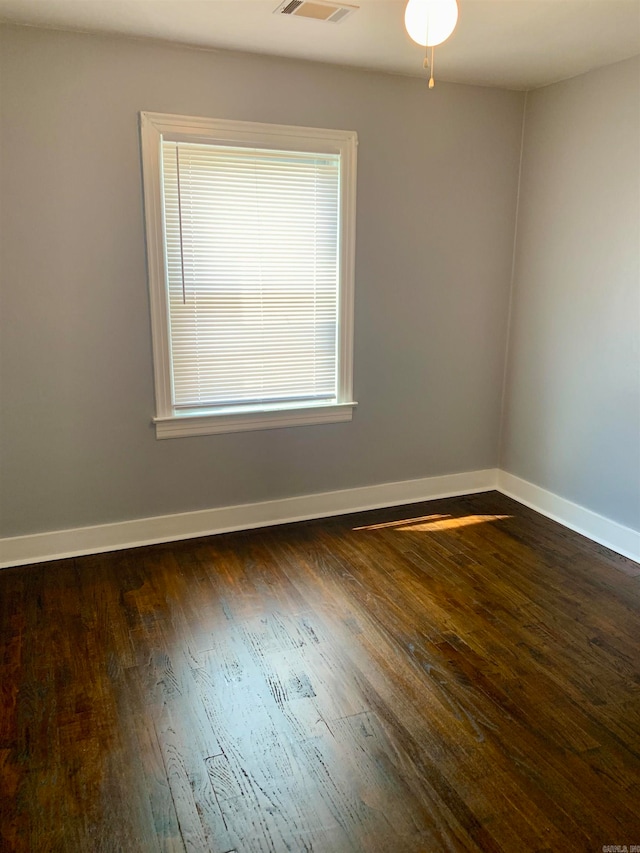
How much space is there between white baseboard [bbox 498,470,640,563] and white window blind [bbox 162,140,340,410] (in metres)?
1.57

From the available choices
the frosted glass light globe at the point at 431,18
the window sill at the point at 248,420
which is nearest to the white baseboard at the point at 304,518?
the window sill at the point at 248,420

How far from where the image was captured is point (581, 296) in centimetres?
353

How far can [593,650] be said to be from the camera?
2.51 m

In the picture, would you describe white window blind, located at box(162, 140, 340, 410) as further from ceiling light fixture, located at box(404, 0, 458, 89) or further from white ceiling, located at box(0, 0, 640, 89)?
ceiling light fixture, located at box(404, 0, 458, 89)

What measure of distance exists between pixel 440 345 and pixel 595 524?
4.65ft

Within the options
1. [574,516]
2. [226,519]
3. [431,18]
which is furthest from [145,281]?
[574,516]

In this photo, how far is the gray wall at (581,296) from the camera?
3225 millimetres

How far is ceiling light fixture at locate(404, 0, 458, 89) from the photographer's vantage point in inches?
72.1

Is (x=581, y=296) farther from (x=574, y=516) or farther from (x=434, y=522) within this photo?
(x=434, y=522)

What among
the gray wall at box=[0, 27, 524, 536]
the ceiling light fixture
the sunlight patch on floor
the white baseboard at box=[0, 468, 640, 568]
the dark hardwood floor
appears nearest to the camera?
the dark hardwood floor

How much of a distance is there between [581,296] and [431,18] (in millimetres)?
2100

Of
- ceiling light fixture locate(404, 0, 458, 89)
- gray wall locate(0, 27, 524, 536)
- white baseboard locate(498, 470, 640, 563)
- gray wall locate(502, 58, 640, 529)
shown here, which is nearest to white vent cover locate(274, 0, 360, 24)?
gray wall locate(0, 27, 524, 536)

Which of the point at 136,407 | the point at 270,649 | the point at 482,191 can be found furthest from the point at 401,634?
the point at 482,191

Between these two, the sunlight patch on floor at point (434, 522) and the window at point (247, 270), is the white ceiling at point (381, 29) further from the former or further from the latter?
the sunlight patch on floor at point (434, 522)
